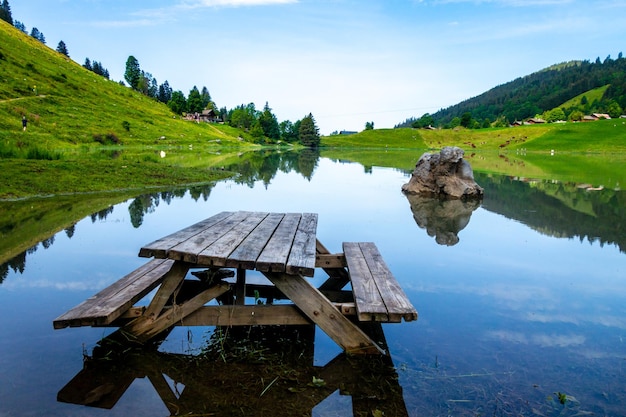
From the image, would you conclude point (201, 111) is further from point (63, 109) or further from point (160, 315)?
point (160, 315)

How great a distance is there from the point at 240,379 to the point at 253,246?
179 cm

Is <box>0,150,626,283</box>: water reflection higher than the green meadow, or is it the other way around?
the green meadow

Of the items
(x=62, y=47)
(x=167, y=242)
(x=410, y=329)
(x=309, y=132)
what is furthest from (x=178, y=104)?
(x=410, y=329)

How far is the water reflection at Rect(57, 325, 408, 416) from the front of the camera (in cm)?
451

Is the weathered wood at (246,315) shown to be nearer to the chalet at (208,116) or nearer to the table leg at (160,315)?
the table leg at (160,315)

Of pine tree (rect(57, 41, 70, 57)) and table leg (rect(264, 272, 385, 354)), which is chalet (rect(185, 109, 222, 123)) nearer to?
pine tree (rect(57, 41, 70, 57))

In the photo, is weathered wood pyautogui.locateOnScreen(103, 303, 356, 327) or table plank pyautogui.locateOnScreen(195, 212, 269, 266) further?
weathered wood pyautogui.locateOnScreen(103, 303, 356, 327)

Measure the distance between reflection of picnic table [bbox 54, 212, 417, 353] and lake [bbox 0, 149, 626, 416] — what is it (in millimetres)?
404

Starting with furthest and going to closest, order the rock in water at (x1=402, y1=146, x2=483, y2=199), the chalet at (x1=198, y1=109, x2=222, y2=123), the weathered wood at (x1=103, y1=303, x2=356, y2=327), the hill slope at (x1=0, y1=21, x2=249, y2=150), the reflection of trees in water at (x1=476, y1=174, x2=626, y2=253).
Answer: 1. the chalet at (x1=198, y1=109, x2=222, y2=123)
2. the hill slope at (x1=0, y1=21, x2=249, y2=150)
3. the rock in water at (x1=402, y1=146, x2=483, y2=199)
4. the reflection of trees in water at (x1=476, y1=174, x2=626, y2=253)
5. the weathered wood at (x1=103, y1=303, x2=356, y2=327)

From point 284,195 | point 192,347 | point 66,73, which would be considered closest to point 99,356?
point 192,347

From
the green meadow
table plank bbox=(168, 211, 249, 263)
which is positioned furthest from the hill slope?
table plank bbox=(168, 211, 249, 263)

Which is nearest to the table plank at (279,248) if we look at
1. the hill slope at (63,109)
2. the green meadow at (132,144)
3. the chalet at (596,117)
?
the green meadow at (132,144)

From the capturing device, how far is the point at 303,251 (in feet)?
20.0

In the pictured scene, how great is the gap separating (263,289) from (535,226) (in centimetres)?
1103
